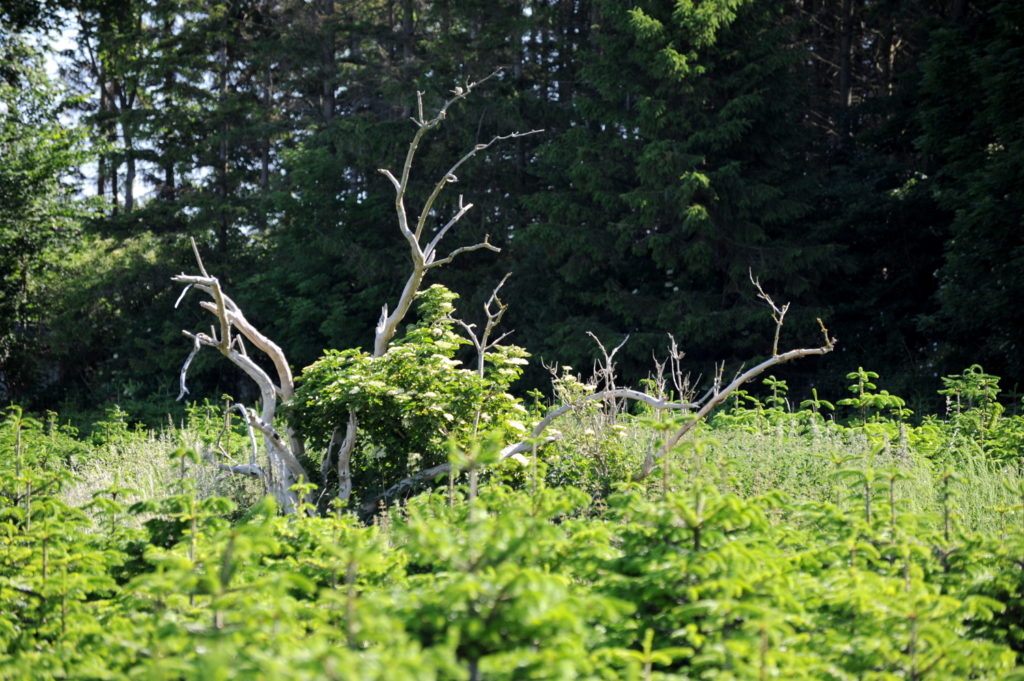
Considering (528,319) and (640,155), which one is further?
(528,319)

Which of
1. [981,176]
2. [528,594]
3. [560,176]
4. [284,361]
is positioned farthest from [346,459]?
[560,176]

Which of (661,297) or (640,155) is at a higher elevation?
(640,155)

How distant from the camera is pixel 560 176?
16.4 meters

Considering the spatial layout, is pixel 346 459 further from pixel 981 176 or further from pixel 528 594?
pixel 981 176

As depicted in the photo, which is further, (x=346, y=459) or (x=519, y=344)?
(x=519, y=344)

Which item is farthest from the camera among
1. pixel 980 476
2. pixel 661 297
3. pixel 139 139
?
pixel 139 139

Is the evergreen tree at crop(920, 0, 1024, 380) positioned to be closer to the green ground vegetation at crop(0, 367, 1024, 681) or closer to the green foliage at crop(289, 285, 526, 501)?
the green ground vegetation at crop(0, 367, 1024, 681)

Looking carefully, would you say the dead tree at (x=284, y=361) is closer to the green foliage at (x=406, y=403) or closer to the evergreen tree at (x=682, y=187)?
the green foliage at (x=406, y=403)

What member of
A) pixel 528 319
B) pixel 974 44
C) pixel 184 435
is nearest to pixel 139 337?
pixel 528 319

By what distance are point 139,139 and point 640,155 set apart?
1256cm

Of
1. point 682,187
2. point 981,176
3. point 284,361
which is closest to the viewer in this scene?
point 284,361

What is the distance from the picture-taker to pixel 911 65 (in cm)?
1705

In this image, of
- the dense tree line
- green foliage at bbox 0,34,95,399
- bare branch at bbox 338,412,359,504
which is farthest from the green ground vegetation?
green foliage at bbox 0,34,95,399

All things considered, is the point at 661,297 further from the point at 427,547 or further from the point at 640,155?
the point at 427,547
